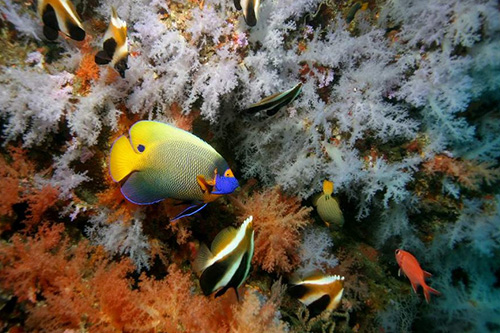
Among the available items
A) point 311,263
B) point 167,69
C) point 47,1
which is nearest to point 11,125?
point 47,1

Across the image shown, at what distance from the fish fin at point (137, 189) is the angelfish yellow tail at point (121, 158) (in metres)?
0.06

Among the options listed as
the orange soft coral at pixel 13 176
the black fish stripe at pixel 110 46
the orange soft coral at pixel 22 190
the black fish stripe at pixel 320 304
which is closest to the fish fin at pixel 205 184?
the black fish stripe at pixel 110 46

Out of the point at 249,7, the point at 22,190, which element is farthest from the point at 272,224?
the point at 22,190

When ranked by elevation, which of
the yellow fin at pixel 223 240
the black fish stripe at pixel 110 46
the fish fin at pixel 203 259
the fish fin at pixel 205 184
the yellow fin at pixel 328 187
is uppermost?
the black fish stripe at pixel 110 46

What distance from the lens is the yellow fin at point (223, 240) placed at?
1686mm

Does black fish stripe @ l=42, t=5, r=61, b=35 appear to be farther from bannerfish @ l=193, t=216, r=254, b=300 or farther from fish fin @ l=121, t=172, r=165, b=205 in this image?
bannerfish @ l=193, t=216, r=254, b=300

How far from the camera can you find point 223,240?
1.71 meters

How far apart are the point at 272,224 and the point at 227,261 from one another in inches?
52.0

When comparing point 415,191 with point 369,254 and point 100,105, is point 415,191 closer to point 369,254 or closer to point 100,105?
point 369,254

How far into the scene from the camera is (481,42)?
2.47m

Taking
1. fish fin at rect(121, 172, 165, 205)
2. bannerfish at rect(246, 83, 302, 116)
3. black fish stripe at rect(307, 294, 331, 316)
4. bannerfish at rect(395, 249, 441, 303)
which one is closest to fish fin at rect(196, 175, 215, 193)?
fish fin at rect(121, 172, 165, 205)

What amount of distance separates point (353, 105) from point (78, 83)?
2606mm

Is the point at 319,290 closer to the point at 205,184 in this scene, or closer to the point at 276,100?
the point at 205,184

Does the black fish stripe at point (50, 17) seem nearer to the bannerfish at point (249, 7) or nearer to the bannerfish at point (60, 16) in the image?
the bannerfish at point (60, 16)
